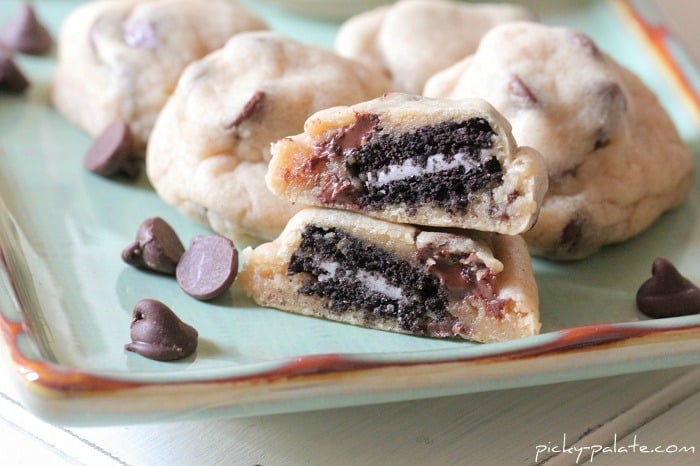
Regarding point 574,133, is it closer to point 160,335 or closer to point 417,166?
point 417,166

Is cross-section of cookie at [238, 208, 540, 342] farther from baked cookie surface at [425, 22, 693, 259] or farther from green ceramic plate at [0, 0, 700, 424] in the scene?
baked cookie surface at [425, 22, 693, 259]

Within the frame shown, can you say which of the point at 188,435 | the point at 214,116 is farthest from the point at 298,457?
the point at 214,116

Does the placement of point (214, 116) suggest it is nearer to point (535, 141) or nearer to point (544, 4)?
point (535, 141)

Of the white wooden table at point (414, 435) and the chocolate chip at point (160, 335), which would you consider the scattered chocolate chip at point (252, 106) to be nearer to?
the chocolate chip at point (160, 335)

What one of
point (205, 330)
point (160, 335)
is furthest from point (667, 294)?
point (160, 335)

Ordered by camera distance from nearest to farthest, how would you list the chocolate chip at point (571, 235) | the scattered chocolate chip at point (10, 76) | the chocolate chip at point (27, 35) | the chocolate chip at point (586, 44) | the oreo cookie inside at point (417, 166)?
the oreo cookie inside at point (417, 166) → the chocolate chip at point (571, 235) → the chocolate chip at point (586, 44) → the scattered chocolate chip at point (10, 76) → the chocolate chip at point (27, 35)

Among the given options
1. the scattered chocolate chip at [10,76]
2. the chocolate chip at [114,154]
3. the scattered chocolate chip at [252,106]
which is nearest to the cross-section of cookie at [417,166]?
the scattered chocolate chip at [252,106]
